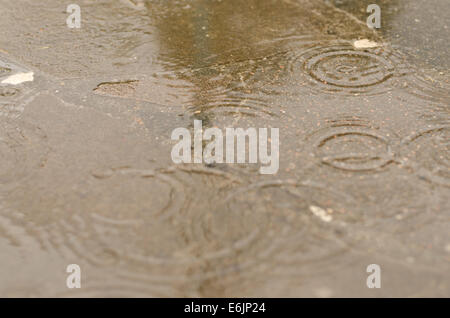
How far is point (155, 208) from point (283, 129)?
30.0 inches

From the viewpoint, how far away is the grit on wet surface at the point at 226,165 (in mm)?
1677

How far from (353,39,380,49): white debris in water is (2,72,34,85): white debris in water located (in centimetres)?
196

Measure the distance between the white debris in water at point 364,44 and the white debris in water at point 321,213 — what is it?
1465mm

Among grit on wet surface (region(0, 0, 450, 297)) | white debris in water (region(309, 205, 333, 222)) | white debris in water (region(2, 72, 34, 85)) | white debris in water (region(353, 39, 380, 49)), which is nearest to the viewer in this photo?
grit on wet surface (region(0, 0, 450, 297))

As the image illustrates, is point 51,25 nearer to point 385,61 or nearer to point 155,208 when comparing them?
point 155,208

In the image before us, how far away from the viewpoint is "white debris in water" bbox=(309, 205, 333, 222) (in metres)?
1.83

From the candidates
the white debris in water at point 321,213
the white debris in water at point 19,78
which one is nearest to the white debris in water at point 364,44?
the white debris in water at point 321,213

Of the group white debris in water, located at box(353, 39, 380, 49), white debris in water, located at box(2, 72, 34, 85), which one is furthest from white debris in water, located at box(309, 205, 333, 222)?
white debris in water, located at box(2, 72, 34, 85)

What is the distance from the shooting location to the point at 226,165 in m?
2.11

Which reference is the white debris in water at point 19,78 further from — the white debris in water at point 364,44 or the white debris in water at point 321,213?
the white debris in water at point 364,44

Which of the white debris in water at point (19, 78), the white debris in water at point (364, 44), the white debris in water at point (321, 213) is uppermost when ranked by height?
the white debris in water at point (364, 44)

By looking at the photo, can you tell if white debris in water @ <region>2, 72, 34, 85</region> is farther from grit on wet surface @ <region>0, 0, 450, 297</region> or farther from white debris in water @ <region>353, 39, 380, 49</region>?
white debris in water @ <region>353, 39, 380, 49</region>
